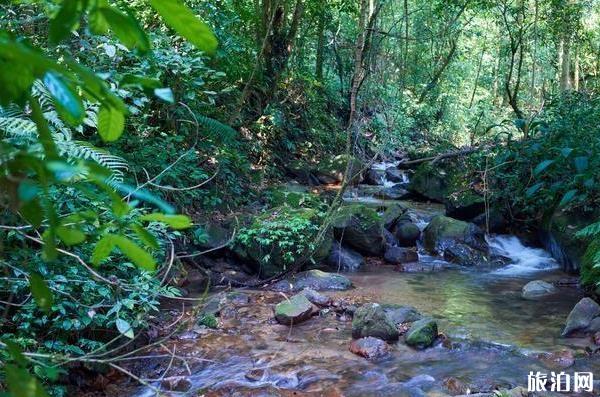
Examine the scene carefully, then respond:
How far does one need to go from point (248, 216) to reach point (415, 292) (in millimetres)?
2729

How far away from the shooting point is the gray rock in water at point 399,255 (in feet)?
28.0

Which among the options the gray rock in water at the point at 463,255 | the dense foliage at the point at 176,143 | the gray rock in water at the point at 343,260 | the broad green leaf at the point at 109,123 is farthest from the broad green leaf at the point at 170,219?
the gray rock in water at the point at 463,255

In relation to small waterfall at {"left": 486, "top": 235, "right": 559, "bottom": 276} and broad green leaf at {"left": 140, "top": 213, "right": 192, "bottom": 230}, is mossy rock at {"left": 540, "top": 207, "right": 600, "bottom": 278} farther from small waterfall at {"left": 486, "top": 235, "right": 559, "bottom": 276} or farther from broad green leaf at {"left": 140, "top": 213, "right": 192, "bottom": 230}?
broad green leaf at {"left": 140, "top": 213, "right": 192, "bottom": 230}

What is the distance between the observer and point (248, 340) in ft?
17.1

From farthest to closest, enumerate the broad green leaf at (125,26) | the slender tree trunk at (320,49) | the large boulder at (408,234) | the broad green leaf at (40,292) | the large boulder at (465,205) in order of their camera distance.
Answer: the slender tree trunk at (320,49) < the large boulder at (465,205) < the large boulder at (408,234) < the broad green leaf at (40,292) < the broad green leaf at (125,26)

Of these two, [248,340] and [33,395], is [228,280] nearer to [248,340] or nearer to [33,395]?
[248,340]

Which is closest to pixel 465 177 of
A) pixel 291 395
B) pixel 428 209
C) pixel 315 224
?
pixel 428 209

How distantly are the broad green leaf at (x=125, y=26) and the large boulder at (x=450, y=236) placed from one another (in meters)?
8.65

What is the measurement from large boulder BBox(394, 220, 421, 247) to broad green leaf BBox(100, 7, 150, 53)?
898 centimetres

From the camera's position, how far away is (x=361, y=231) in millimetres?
8539

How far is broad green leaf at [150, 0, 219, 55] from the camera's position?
677mm

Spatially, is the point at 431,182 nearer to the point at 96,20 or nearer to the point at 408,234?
the point at 408,234

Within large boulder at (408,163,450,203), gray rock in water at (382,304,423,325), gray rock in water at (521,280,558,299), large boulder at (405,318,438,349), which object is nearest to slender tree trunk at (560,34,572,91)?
large boulder at (408,163,450,203)

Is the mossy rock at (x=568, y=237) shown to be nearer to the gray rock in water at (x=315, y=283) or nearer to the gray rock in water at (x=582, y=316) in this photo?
the gray rock in water at (x=582, y=316)
